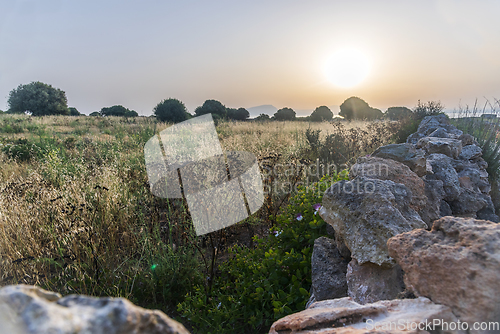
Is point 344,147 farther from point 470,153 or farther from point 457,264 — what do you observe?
→ point 457,264

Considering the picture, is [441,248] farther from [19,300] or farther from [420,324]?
[19,300]

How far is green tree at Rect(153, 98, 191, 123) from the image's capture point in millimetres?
23656

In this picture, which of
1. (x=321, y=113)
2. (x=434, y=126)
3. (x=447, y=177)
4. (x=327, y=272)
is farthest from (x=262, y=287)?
(x=321, y=113)

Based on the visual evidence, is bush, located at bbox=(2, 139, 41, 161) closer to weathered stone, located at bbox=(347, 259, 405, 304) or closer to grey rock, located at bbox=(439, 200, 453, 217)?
weathered stone, located at bbox=(347, 259, 405, 304)

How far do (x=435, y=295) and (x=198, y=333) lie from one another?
66.6 inches

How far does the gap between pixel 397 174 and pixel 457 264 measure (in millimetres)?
1474

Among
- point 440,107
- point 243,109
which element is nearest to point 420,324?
point 440,107

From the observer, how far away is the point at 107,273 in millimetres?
2635

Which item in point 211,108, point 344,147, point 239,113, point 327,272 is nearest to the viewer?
point 327,272

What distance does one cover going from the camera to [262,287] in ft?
6.98

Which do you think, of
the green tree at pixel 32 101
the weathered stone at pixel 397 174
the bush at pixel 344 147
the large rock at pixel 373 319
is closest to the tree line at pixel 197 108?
the green tree at pixel 32 101

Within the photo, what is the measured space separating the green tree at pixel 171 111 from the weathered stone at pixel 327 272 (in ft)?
74.8

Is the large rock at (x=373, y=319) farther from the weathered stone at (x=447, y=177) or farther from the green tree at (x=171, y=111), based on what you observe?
the green tree at (x=171, y=111)

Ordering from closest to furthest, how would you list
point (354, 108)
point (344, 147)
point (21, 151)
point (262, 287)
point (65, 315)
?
point (65, 315)
point (262, 287)
point (344, 147)
point (21, 151)
point (354, 108)
